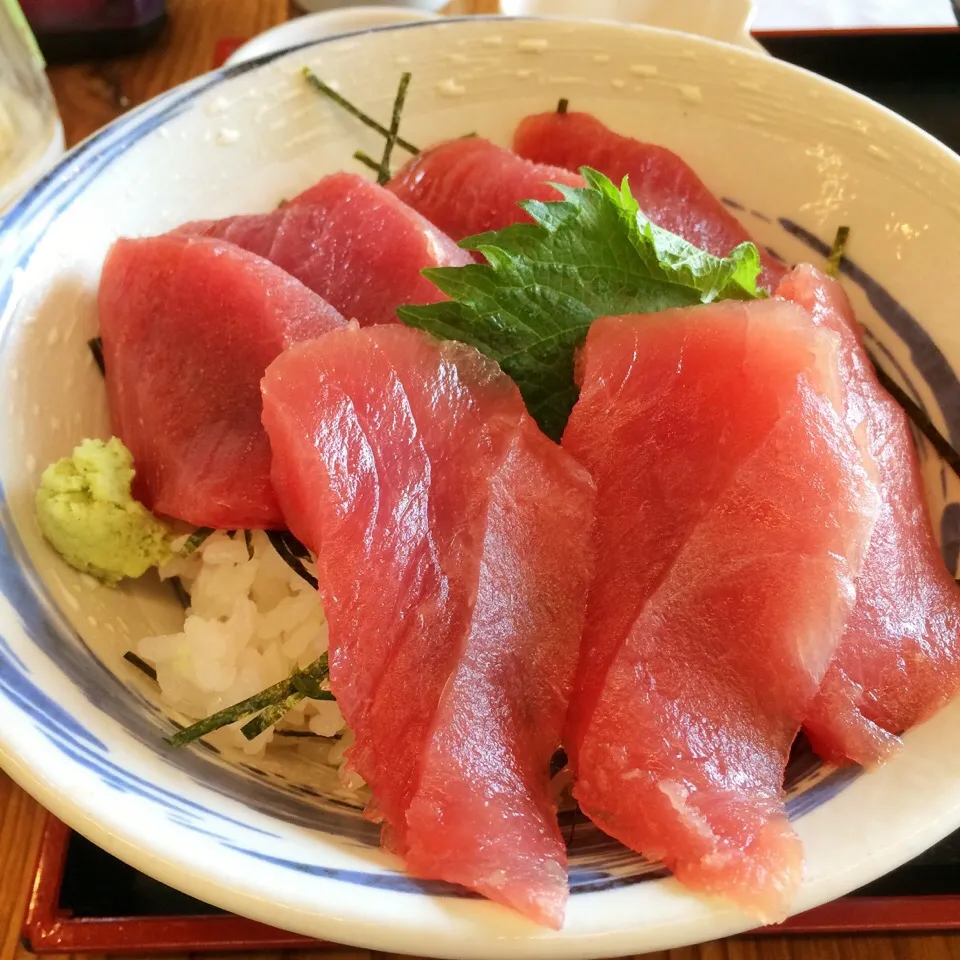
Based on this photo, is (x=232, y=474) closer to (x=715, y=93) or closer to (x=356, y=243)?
(x=356, y=243)

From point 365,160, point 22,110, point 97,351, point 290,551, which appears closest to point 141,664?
point 290,551

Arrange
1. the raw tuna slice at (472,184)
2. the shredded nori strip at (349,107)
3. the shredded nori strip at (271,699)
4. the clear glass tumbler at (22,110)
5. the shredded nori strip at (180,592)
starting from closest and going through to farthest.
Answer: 1. the shredded nori strip at (271,699)
2. the shredded nori strip at (180,592)
3. the raw tuna slice at (472,184)
4. the shredded nori strip at (349,107)
5. the clear glass tumbler at (22,110)

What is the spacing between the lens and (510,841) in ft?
3.26

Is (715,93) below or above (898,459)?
above

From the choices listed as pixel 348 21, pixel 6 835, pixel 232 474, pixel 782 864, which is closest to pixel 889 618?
pixel 782 864

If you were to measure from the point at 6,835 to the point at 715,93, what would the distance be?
2062 millimetres

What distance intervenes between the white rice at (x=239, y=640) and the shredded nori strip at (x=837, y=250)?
122 cm

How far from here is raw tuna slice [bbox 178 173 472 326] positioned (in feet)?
5.15

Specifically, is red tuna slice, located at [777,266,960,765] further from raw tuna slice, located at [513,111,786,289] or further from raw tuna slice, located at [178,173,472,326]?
raw tuna slice, located at [178,173,472,326]

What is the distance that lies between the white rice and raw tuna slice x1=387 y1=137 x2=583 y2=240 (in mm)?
795

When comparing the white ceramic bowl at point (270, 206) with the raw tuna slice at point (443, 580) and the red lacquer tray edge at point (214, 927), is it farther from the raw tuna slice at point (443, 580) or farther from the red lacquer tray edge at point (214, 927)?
the red lacquer tray edge at point (214, 927)

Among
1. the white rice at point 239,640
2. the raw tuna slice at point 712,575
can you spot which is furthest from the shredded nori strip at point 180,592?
the raw tuna slice at point 712,575

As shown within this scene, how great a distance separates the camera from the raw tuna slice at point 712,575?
1021 mm

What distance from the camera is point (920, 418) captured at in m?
1.55
